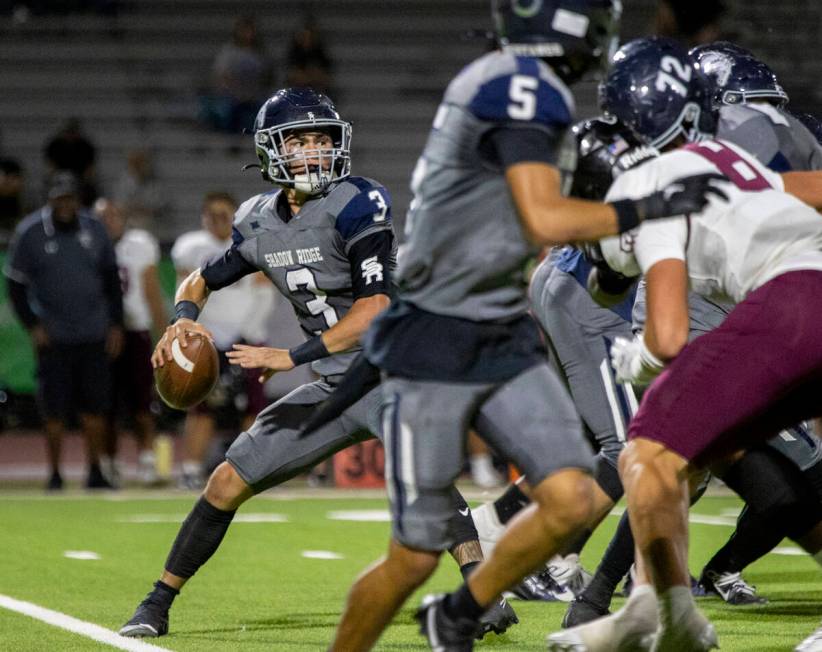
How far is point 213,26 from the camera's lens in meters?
17.3

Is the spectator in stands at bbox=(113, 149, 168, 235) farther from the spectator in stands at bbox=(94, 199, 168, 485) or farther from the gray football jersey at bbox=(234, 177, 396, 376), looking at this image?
the gray football jersey at bbox=(234, 177, 396, 376)

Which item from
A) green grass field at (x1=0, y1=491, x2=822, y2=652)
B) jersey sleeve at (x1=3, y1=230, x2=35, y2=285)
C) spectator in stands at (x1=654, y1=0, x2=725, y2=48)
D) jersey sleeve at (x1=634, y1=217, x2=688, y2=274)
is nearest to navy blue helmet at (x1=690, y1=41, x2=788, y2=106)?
green grass field at (x1=0, y1=491, x2=822, y2=652)

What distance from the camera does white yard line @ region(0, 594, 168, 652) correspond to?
5.10 m

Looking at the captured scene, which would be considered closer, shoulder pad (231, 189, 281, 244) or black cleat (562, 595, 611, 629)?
black cleat (562, 595, 611, 629)

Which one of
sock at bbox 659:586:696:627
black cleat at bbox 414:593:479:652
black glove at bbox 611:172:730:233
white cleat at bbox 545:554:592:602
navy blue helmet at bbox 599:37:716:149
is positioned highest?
navy blue helmet at bbox 599:37:716:149

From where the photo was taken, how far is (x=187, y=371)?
561 cm

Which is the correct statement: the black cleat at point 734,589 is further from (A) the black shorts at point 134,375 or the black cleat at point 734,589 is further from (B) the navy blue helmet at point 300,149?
(A) the black shorts at point 134,375

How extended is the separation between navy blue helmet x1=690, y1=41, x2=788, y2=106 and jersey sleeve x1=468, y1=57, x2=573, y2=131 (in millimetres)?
2493

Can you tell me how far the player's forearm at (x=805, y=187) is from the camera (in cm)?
447

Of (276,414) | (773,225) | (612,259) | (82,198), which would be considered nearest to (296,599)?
(276,414)

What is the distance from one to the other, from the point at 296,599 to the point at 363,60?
11.6 m

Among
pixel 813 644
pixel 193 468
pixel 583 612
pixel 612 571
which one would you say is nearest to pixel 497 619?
pixel 583 612

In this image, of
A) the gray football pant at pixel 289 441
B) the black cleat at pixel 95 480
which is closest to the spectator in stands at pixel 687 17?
the black cleat at pixel 95 480

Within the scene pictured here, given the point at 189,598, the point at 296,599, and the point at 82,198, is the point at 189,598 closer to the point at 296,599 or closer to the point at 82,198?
the point at 296,599
